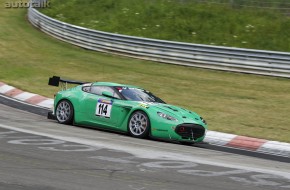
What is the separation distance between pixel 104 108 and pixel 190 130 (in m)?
2.09

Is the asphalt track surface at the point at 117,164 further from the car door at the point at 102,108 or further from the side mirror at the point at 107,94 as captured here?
the side mirror at the point at 107,94

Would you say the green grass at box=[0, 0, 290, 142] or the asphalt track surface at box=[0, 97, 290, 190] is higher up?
the green grass at box=[0, 0, 290, 142]

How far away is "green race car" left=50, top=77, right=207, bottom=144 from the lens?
13289mm

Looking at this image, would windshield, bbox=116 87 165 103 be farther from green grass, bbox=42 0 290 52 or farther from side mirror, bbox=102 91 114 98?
green grass, bbox=42 0 290 52

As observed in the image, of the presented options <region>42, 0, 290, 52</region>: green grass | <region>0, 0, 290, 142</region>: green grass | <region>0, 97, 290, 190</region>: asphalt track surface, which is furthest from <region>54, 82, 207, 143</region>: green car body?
<region>42, 0, 290, 52</region>: green grass

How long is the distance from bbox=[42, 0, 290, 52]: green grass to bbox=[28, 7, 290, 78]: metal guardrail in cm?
194

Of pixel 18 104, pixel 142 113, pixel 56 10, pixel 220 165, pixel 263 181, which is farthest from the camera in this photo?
pixel 56 10

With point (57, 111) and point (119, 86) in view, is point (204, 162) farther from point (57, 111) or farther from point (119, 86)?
point (57, 111)

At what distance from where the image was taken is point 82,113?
14531mm

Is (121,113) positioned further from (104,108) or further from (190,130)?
(190,130)

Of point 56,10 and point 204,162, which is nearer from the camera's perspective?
point 204,162

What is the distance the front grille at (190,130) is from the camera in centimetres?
1320

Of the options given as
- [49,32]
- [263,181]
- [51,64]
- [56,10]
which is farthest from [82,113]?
[56,10]

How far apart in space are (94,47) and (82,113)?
1576 centimetres
